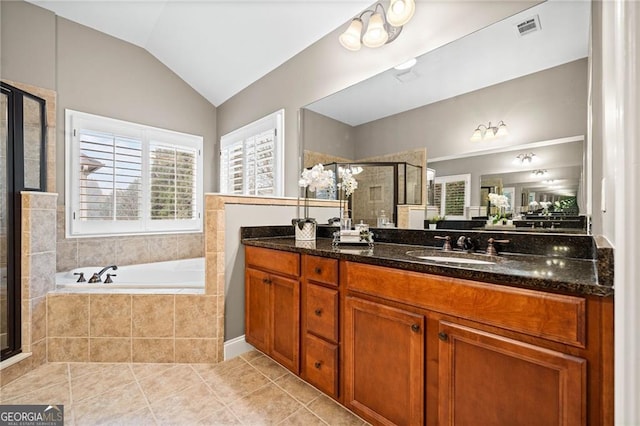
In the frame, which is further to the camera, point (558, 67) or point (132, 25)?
point (132, 25)

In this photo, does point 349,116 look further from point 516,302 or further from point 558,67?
point 516,302

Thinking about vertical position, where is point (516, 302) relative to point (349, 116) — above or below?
below

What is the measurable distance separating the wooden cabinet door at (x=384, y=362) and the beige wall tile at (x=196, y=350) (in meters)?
1.11

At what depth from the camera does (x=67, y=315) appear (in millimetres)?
2053

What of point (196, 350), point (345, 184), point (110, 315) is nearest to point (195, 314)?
point (196, 350)

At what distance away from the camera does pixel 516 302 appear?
911mm

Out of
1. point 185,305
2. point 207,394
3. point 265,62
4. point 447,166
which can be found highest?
point 265,62

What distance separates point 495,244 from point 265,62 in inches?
109

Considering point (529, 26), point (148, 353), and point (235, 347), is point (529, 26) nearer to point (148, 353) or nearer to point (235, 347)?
point (235, 347)

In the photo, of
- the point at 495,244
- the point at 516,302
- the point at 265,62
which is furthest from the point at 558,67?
the point at 265,62

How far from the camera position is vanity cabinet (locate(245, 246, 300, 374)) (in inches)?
67.6

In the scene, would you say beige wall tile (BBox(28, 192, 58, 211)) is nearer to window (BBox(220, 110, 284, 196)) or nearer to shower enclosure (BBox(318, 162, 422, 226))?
window (BBox(220, 110, 284, 196))

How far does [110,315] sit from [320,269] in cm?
165

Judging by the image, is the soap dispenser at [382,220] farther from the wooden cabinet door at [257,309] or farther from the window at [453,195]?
the wooden cabinet door at [257,309]
